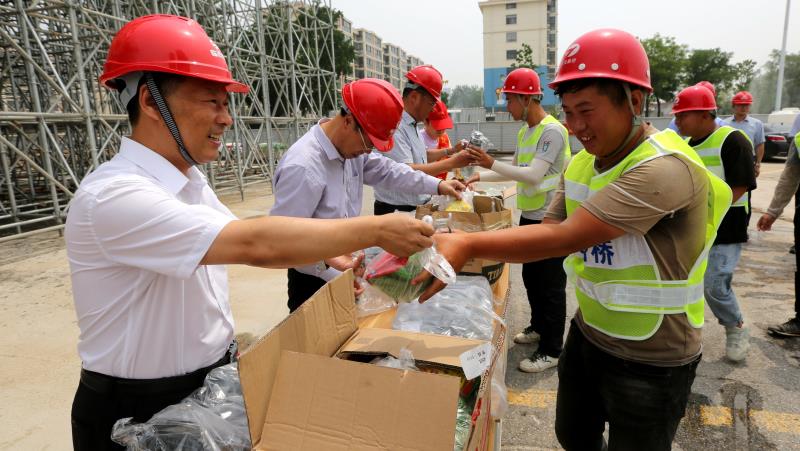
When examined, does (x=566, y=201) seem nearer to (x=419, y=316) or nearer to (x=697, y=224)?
(x=697, y=224)

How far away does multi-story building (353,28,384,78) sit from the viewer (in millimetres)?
80688

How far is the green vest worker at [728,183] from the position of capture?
3.38 meters

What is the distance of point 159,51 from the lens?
125cm

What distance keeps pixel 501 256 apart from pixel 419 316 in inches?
20.5

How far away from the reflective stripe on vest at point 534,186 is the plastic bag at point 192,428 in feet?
9.69

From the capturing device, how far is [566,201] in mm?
1942

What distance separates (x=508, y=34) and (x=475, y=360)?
225 ft

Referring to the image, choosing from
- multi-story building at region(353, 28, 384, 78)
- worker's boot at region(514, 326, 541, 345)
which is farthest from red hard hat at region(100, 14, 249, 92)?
multi-story building at region(353, 28, 384, 78)

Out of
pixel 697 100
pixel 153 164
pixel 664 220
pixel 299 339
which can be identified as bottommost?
pixel 299 339

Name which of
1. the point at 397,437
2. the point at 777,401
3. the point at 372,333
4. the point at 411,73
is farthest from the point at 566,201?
the point at 777,401

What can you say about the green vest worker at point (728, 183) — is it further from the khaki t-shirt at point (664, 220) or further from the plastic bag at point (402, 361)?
the plastic bag at point (402, 361)

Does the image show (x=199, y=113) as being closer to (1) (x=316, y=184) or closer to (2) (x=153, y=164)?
(2) (x=153, y=164)

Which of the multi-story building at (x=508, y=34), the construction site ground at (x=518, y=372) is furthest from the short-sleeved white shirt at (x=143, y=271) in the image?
the multi-story building at (x=508, y=34)

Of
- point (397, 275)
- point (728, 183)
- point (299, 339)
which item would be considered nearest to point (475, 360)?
point (397, 275)
